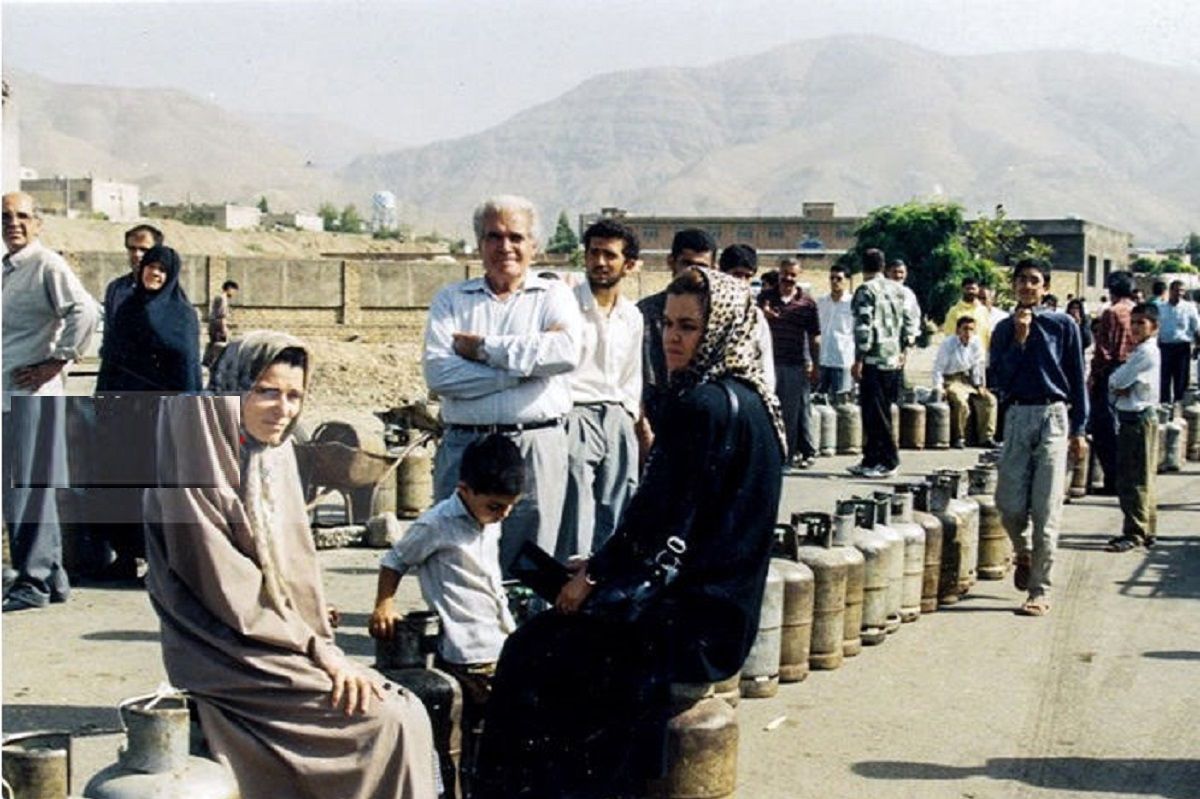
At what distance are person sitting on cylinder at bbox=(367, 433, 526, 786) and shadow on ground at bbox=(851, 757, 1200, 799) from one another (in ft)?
5.29

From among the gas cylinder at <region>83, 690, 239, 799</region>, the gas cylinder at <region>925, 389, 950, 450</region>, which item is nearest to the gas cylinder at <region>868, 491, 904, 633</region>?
the gas cylinder at <region>83, 690, 239, 799</region>

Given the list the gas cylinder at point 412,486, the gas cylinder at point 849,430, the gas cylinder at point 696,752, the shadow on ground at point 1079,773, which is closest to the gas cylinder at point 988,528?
the shadow on ground at point 1079,773

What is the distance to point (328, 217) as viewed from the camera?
106 metres

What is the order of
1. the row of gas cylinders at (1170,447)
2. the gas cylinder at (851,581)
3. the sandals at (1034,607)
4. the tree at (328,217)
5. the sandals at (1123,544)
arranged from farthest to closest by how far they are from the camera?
the tree at (328,217) → the row of gas cylinders at (1170,447) → the sandals at (1123,544) → the sandals at (1034,607) → the gas cylinder at (851,581)

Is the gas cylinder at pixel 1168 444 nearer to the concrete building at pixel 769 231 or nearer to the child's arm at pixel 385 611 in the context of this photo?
the child's arm at pixel 385 611

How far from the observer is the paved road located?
591 centimetres

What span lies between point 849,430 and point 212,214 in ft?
250

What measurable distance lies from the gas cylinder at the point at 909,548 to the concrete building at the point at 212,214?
74.1 metres

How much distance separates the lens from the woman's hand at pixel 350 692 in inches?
171

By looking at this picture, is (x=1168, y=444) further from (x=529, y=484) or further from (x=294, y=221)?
(x=294, y=221)

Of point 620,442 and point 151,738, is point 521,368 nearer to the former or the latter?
point 620,442

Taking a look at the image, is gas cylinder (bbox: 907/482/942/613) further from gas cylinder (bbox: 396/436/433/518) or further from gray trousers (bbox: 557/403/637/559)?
gas cylinder (bbox: 396/436/433/518)

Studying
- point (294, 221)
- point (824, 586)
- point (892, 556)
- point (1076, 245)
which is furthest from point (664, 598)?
point (294, 221)

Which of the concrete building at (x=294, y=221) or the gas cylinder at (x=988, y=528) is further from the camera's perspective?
the concrete building at (x=294, y=221)
